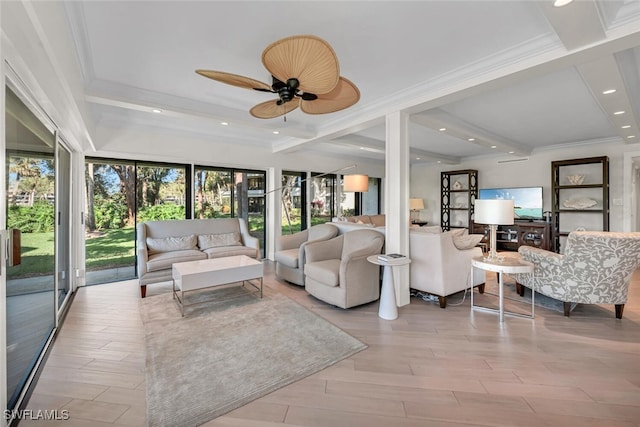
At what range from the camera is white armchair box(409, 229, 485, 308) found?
10.2 feet

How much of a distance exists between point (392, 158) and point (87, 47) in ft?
9.77

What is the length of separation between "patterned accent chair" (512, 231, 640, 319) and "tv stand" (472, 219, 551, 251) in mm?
3615

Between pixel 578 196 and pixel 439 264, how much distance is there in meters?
5.01

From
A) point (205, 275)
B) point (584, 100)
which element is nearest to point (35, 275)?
point (205, 275)

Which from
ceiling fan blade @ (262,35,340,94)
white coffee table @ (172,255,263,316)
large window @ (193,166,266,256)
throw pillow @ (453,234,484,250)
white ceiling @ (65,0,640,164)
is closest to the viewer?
ceiling fan blade @ (262,35,340,94)

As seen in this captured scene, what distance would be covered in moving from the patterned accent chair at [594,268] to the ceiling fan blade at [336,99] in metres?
2.52

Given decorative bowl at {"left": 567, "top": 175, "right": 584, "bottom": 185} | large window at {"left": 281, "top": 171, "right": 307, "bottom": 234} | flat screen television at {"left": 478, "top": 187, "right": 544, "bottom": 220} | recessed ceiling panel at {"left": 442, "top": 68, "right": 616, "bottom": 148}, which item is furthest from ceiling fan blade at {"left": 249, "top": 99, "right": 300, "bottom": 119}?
decorative bowl at {"left": 567, "top": 175, "right": 584, "bottom": 185}

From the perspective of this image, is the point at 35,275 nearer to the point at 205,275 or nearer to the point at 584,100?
the point at 205,275

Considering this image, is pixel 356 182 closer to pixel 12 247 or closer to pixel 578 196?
pixel 12 247

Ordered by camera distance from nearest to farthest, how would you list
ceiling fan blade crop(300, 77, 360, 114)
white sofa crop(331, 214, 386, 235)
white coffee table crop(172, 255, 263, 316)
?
ceiling fan blade crop(300, 77, 360, 114)
white coffee table crop(172, 255, 263, 316)
white sofa crop(331, 214, 386, 235)

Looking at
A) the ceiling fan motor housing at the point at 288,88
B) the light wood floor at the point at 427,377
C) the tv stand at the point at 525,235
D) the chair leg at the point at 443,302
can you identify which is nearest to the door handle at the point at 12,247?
the light wood floor at the point at 427,377

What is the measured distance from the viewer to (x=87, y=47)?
7.29 feet

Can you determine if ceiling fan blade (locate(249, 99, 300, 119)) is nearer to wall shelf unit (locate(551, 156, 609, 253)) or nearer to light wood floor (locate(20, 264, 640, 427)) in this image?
light wood floor (locate(20, 264, 640, 427))

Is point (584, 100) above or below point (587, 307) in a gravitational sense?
above
